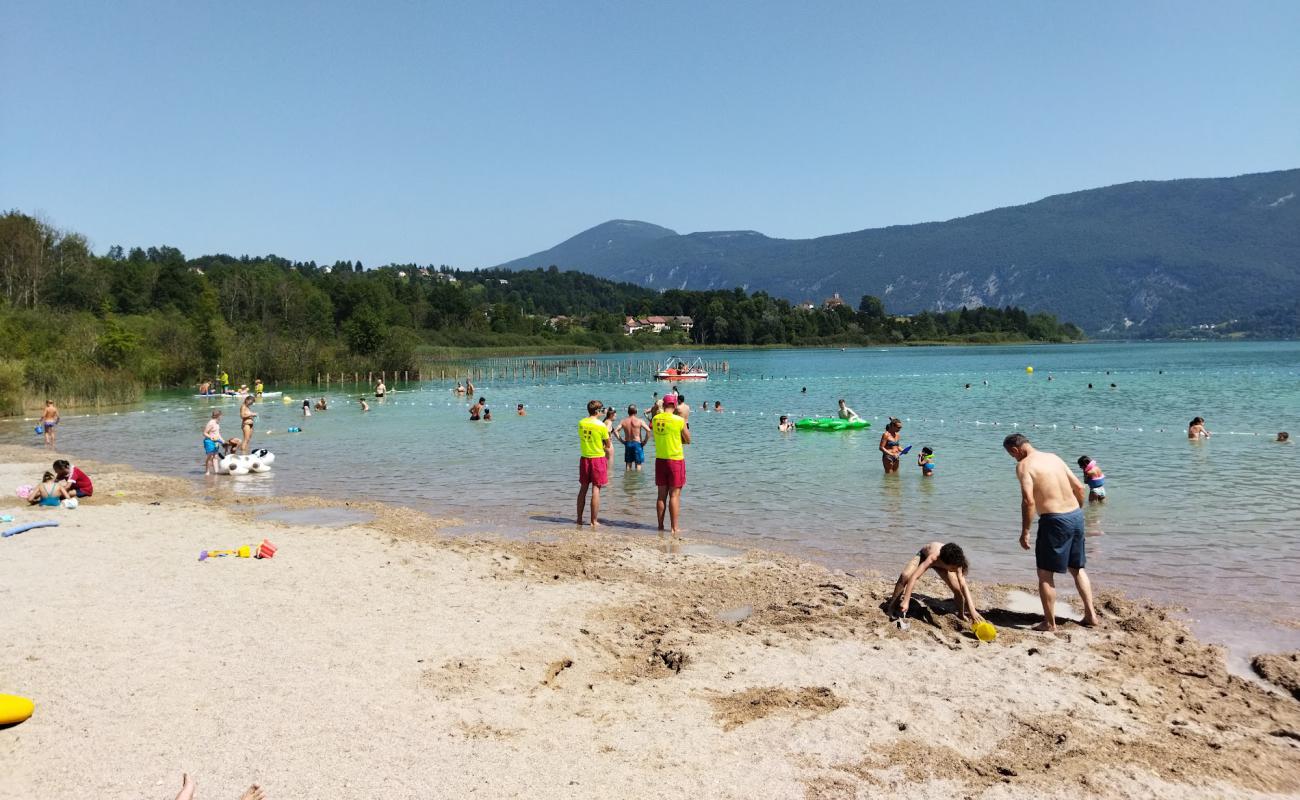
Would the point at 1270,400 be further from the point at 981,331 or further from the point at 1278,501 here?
the point at 981,331

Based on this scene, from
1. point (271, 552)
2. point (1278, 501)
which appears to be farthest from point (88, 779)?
point (1278, 501)

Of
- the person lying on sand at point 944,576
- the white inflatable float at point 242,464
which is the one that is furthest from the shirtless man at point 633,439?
the person lying on sand at point 944,576

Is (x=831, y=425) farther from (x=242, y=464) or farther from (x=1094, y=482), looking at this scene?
(x=242, y=464)

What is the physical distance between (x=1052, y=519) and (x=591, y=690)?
14.8 feet

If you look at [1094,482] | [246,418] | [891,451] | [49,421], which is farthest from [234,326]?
[1094,482]

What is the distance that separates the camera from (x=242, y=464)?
20125 millimetres

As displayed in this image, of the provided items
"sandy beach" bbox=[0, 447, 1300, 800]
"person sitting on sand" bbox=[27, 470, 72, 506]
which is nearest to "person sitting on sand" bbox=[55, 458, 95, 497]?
"person sitting on sand" bbox=[27, 470, 72, 506]

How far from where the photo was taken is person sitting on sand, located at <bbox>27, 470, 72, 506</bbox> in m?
14.7

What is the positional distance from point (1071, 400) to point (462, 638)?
141ft

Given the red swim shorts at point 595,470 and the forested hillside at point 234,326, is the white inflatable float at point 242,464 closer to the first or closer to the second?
the red swim shorts at point 595,470

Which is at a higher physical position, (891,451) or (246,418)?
(246,418)

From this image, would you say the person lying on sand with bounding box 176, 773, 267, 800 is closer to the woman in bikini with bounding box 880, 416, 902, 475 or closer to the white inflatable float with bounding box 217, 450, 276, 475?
the woman in bikini with bounding box 880, 416, 902, 475

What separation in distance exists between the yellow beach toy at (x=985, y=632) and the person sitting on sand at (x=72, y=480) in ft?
48.1

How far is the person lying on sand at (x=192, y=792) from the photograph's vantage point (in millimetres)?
4859
